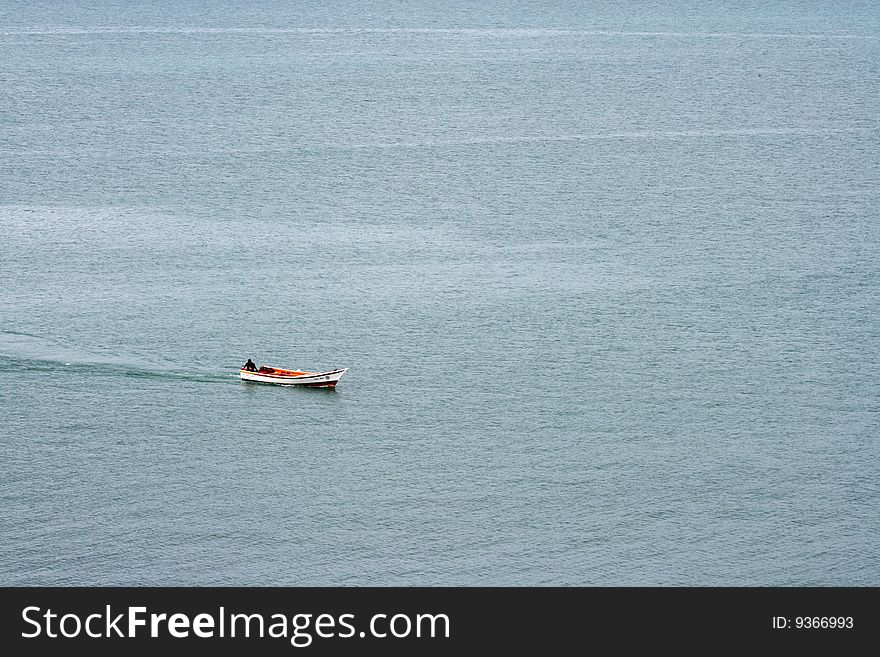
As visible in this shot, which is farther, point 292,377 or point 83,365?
point 83,365

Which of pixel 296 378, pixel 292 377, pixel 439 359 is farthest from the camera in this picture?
pixel 439 359

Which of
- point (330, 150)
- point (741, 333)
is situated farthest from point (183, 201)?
point (741, 333)

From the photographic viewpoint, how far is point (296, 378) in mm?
109875

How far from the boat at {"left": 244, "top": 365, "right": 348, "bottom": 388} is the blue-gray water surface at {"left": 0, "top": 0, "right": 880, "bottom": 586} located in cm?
71

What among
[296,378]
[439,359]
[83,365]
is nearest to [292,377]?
[296,378]

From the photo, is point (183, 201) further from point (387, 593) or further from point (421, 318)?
point (387, 593)

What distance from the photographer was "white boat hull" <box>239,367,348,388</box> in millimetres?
109250

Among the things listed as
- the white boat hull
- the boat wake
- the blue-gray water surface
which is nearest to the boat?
the white boat hull

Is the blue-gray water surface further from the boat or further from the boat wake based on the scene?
the boat

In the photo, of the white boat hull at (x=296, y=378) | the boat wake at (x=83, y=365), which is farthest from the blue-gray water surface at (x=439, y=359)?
the white boat hull at (x=296, y=378)

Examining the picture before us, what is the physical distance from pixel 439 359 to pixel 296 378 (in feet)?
38.3

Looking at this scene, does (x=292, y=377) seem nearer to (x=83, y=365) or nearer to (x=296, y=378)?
(x=296, y=378)

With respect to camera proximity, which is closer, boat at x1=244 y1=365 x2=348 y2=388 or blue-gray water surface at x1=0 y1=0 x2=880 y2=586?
blue-gray water surface at x1=0 y1=0 x2=880 y2=586

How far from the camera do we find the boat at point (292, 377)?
109 meters
